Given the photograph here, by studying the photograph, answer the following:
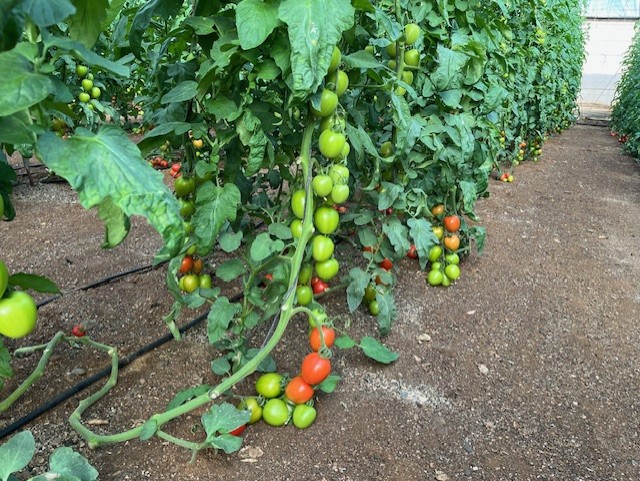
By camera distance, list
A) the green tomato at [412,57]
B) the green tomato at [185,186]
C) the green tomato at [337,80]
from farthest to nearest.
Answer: the green tomato at [412,57], the green tomato at [185,186], the green tomato at [337,80]

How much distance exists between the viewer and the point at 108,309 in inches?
92.1

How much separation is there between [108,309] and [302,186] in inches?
46.6

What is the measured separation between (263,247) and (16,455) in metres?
0.78

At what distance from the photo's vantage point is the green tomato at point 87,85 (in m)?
4.03

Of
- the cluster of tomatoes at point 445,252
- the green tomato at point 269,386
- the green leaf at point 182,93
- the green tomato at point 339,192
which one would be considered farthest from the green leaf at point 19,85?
the cluster of tomatoes at point 445,252

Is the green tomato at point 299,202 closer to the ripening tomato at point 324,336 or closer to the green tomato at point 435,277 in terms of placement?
the ripening tomato at point 324,336

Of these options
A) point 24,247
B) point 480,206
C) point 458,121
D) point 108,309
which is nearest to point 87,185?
point 108,309

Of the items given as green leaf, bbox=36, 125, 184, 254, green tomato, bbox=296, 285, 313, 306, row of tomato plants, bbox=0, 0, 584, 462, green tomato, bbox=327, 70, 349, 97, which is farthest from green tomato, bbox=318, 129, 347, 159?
green leaf, bbox=36, 125, 184, 254

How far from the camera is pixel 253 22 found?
51.3 inches

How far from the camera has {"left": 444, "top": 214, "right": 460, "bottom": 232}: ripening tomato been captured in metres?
2.79

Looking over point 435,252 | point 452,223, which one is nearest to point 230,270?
point 435,252

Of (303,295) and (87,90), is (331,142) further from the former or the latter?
(87,90)

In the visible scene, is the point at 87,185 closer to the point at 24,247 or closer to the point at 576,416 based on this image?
the point at 576,416

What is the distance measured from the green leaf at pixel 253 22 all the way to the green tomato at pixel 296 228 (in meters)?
0.55
